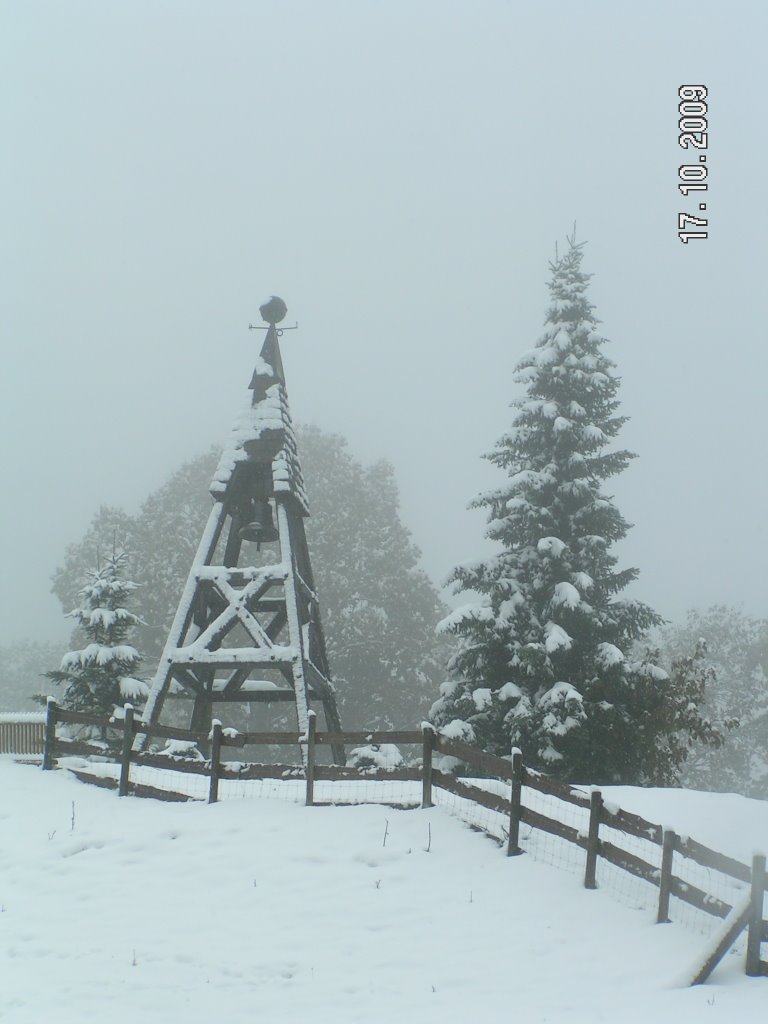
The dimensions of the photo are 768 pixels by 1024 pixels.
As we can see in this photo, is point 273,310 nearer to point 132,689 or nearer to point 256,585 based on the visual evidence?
point 256,585

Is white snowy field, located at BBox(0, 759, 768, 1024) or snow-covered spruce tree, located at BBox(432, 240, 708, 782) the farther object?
snow-covered spruce tree, located at BBox(432, 240, 708, 782)

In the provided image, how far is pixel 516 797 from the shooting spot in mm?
11180

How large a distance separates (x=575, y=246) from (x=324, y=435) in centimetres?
1920

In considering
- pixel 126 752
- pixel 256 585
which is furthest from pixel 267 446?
pixel 126 752

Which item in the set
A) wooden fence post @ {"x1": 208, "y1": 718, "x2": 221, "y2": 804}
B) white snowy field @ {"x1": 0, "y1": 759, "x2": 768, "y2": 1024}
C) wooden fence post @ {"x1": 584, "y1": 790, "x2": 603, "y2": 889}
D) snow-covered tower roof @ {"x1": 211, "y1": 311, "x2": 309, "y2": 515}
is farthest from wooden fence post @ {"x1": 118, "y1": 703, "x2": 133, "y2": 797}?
wooden fence post @ {"x1": 584, "y1": 790, "x2": 603, "y2": 889}

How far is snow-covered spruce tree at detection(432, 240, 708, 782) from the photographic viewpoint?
1831cm

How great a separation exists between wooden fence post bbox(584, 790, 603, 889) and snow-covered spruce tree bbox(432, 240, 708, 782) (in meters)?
7.15

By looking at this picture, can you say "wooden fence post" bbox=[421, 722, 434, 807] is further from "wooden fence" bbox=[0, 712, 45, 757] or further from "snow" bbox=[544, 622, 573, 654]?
"wooden fence" bbox=[0, 712, 45, 757]

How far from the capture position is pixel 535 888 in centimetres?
1027

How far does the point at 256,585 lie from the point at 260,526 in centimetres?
179

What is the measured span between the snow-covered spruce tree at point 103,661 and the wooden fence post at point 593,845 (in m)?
14.1

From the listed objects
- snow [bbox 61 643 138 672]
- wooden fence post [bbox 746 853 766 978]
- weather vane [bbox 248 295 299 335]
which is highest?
weather vane [bbox 248 295 299 335]

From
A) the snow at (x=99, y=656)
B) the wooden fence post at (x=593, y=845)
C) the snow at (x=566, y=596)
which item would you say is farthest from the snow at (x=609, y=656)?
the snow at (x=99, y=656)

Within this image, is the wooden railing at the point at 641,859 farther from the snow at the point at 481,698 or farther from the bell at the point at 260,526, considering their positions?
the bell at the point at 260,526
